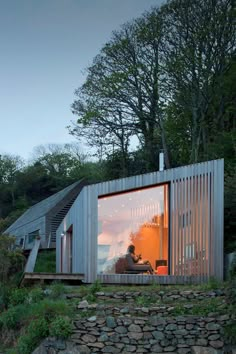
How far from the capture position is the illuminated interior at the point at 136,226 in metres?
12.0

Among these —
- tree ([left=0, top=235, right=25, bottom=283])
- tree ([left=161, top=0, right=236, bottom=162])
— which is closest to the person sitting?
tree ([left=0, top=235, right=25, bottom=283])

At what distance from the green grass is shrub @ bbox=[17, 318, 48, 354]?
8230 millimetres

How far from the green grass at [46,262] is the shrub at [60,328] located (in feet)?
27.9

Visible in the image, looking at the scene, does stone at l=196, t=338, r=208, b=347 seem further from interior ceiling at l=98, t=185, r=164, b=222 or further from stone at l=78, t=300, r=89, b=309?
interior ceiling at l=98, t=185, r=164, b=222

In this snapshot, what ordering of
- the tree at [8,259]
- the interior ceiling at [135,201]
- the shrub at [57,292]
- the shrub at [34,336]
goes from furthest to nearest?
the tree at [8,259], the interior ceiling at [135,201], the shrub at [57,292], the shrub at [34,336]

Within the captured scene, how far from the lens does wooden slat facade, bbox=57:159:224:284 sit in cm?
1169

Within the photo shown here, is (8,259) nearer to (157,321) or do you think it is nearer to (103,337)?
(103,337)

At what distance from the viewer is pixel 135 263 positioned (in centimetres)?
1206

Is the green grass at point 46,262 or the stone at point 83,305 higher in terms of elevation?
the green grass at point 46,262

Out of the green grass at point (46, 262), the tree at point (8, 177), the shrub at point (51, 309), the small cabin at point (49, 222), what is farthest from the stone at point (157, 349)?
the tree at point (8, 177)

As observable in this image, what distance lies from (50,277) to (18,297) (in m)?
0.81

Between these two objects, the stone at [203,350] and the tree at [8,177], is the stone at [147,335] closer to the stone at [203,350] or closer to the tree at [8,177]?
the stone at [203,350]

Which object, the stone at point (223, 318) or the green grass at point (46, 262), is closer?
the stone at point (223, 318)

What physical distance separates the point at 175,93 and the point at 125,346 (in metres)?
15.4
